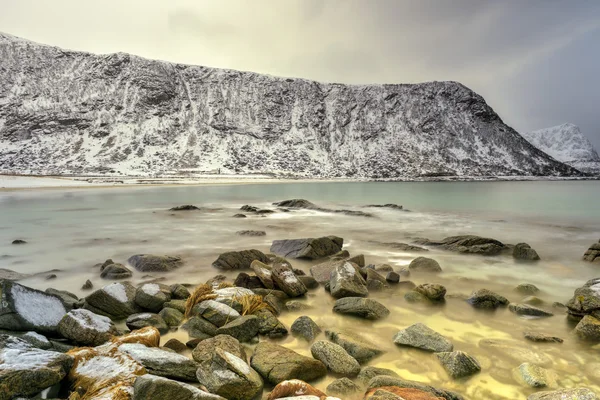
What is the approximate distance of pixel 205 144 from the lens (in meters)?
107

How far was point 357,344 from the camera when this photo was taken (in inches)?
174

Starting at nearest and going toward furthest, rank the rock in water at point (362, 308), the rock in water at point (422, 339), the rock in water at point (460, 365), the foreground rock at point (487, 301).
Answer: the rock in water at point (460, 365), the rock in water at point (422, 339), the rock in water at point (362, 308), the foreground rock at point (487, 301)

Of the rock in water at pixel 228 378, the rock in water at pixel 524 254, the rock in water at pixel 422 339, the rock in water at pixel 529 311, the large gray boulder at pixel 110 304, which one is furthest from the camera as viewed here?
the rock in water at pixel 524 254

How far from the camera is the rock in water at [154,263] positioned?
28.2 ft

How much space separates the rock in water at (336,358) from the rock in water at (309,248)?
5.76 metres

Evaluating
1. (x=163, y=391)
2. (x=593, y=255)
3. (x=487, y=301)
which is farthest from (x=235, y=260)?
(x=593, y=255)

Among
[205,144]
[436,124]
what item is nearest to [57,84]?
[205,144]

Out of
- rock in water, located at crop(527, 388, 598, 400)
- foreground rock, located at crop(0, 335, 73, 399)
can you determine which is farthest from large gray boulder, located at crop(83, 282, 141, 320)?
rock in water, located at crop(527, 388, 598, 400)

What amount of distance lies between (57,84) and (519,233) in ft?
456

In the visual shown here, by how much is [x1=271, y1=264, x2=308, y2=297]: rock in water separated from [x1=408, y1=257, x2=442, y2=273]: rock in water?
350cm

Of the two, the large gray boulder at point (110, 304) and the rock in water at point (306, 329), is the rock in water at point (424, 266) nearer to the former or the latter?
the rock in water at point (306, 329)

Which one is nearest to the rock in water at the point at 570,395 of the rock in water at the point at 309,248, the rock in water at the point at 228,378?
the rock in water at the point at 228,378

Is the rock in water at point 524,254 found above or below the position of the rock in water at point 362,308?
above

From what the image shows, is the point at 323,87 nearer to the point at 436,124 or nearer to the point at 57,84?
the point at 436,124
